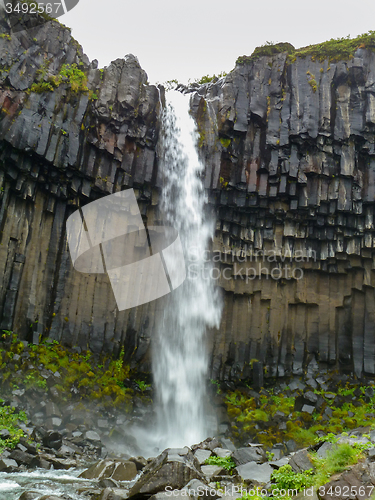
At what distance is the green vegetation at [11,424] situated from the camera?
958 centimetres

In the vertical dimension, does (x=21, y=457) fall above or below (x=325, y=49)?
below

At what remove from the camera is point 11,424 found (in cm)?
1089

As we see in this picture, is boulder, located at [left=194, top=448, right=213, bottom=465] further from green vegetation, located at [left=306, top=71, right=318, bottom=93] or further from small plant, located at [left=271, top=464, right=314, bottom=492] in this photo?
green vegetation, located at [left=306, top=71, right=318, bottom=93]

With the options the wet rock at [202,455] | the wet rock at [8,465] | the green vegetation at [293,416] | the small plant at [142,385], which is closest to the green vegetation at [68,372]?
the small plant at [142,385]

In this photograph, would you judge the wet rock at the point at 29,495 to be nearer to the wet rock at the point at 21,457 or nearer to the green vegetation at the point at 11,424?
the wet rock at the point at 21,457

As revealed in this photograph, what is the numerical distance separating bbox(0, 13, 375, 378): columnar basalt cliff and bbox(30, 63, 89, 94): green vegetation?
47 mm

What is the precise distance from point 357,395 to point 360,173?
823cm

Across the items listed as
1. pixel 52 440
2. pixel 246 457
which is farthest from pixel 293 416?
pixel 52 440

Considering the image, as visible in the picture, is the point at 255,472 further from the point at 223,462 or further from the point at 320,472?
the point at 320,472

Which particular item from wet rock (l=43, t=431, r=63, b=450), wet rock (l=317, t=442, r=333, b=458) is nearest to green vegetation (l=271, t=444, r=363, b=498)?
wet rock (l=317, t=442, r=333, b=458)

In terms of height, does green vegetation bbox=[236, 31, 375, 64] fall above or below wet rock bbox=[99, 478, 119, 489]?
above

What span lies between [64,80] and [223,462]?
13.1 metres

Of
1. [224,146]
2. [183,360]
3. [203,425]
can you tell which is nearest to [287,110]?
[224,146]

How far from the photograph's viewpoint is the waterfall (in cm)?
1597
